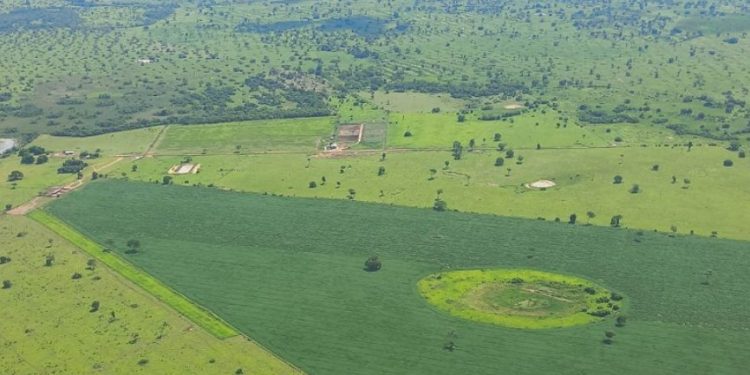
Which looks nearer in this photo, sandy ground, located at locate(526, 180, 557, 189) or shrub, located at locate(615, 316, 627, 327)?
shrub, located at locate(615, 316, 627, 327)

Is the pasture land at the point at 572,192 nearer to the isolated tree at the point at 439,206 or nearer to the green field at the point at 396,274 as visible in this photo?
the isolated tree at the point at 439,206

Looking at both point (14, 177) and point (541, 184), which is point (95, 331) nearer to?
point (14, 177)

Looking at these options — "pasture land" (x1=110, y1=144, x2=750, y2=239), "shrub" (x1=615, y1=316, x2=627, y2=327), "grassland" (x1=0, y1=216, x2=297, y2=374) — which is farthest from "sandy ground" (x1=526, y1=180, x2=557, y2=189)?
"grassland" (x1=0, y1=216, x2=297, y2=374)

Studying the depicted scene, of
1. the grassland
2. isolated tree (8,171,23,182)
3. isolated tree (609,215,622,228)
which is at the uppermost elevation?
isolated tree (609,215,622,228)

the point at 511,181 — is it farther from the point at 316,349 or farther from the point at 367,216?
the point at 316,349

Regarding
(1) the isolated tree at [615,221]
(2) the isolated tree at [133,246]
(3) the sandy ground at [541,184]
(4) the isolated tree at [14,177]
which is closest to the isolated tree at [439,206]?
(3) the sandy ground at [541,184]

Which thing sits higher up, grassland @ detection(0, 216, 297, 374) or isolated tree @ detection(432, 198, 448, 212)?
isolated tree @ detection(432, 198, 448, 212)

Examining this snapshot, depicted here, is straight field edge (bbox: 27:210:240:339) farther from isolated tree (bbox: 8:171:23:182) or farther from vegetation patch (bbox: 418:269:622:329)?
vegetation patch (bbox: 418:269:622:329)
